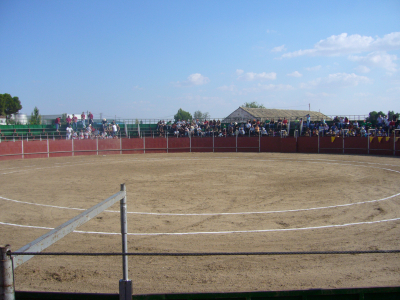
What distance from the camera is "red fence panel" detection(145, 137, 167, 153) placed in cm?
3744

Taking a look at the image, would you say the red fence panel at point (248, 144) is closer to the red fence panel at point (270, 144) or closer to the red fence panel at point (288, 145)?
the red fence panel at point (270, 144)

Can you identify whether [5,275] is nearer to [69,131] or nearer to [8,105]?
[69,131]

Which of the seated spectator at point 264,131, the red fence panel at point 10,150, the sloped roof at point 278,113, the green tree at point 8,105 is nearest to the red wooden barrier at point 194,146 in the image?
the red fence panel at point 10,150

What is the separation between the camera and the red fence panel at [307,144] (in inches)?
1361

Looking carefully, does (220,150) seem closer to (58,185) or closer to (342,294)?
(58,185)

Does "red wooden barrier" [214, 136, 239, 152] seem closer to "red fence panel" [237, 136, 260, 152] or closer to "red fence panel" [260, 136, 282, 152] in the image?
"red fence panel" [237, 136, 260, 152]

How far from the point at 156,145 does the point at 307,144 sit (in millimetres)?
16177

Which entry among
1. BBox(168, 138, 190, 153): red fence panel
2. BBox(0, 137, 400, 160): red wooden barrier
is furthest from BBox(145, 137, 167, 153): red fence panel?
BBox(168, 138, 190, 153): red fence panel

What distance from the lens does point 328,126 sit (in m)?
36.0

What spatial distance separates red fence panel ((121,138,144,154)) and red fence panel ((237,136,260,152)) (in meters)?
10.9

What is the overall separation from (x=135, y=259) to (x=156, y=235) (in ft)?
4.91

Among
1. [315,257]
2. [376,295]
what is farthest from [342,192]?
[376,295]

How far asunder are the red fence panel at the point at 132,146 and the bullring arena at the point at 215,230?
767 inches

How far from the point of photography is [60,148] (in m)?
33.6
